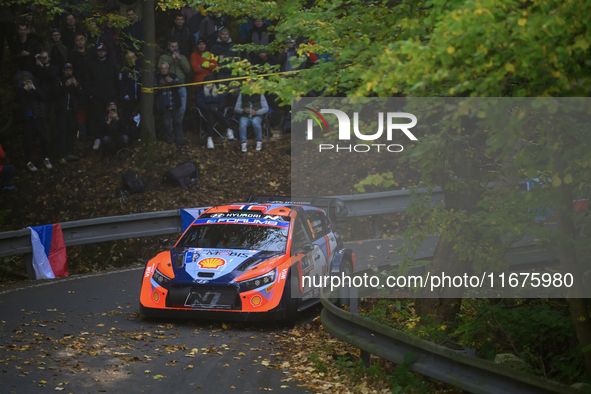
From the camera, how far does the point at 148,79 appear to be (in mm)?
17719

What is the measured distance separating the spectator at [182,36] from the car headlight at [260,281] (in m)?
10.9

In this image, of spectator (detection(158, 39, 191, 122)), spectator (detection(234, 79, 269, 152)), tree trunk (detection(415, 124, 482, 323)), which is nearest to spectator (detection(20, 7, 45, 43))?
spectator (detection(158, 39, 191, 122))

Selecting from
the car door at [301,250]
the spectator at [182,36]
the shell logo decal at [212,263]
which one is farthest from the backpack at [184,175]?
the shell logo decal at [212,263]

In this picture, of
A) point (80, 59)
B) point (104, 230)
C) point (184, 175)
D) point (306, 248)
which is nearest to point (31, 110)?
point (80, 59)

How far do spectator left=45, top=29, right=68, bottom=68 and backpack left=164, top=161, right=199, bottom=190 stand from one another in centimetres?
398

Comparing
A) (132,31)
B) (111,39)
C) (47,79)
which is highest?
(132,31)

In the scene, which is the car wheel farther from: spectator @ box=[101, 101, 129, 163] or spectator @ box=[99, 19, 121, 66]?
spectator @ box=[99, 19, 121, 66]

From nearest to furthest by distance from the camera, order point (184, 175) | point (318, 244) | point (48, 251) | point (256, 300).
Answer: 1. point (256, 300)
2. point (318, 244)
3. point (48, 251)
4. point (184, 175)

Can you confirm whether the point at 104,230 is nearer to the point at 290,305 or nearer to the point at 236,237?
the point at 236,237

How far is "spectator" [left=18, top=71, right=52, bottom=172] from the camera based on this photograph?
16.1 metres

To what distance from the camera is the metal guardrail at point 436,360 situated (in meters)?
4.54

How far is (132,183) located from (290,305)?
9.63m

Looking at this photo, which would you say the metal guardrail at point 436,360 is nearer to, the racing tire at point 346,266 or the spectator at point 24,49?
the racing tire at point 346,266

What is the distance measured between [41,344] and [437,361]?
4.76 m
